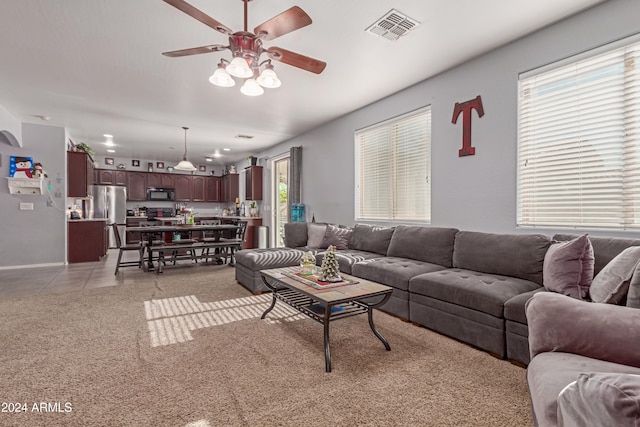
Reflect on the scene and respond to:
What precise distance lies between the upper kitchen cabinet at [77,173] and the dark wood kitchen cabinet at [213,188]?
4441 millimetres

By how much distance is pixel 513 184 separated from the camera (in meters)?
3.01

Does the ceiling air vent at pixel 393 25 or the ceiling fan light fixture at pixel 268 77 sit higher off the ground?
the ceiling air vent at pixel 393 25

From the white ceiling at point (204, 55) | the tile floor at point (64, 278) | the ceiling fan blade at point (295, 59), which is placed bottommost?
the tile floor at point (64, 278)

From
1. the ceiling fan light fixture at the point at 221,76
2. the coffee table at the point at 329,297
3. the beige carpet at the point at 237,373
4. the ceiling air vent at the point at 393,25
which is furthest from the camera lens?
the ceiling air vent at the point at 393,25

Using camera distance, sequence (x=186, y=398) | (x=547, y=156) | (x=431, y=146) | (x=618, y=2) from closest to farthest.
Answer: (x=186, y=398) < (x=618, y=2) < (x=547, y=156) < (x=431, y=146)

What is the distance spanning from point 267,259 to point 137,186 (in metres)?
7.76

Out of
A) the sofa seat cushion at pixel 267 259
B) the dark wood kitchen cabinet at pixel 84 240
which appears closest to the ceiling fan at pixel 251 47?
the sofa seat cushion at pixel 267 259

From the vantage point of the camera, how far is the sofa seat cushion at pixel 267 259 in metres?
4.00

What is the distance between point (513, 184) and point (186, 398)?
10.7ft

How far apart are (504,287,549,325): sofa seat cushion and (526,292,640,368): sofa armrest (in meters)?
0.62

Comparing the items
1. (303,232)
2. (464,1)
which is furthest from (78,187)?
A: (464,1)

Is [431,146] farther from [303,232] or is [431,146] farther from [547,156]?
[303,232]

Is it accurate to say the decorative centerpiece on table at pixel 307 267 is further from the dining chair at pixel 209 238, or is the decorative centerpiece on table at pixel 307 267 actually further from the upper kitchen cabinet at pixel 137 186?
the upper kitchen cabinet at pixel 137 186

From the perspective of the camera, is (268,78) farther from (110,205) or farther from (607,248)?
(110,205)
